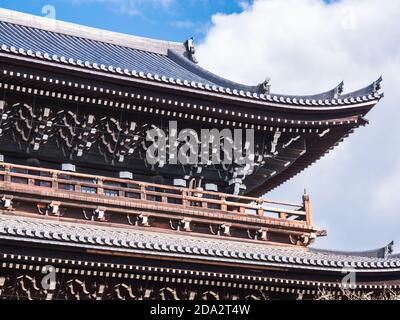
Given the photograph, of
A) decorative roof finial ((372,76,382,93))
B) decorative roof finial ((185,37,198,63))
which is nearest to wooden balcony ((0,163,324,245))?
decorative roof finial ((372,76,382,93))

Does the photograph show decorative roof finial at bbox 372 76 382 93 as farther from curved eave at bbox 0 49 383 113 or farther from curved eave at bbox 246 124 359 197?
curved eave at bbox 246 124 359 197

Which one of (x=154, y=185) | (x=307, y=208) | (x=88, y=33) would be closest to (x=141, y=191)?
(x=154, y=185)

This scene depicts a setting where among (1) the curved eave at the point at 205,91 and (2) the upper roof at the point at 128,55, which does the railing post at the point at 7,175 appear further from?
(2) the upper roof at the point at 128,55

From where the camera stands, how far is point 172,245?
2011 centimetres

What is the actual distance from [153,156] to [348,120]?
5619 mm

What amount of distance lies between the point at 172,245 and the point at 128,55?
11271 mm

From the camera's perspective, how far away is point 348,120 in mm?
24906

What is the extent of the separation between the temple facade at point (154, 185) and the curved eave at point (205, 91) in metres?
0.04

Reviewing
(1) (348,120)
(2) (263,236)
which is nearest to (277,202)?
(2) (263,236)

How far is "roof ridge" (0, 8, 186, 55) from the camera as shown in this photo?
2992cm

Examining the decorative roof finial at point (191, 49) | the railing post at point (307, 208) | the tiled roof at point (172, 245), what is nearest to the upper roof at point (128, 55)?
the decorative roof finial at point (191, 49)

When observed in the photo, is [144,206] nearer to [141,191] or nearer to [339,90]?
[141,191]

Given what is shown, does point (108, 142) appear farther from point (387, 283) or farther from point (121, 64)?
point (387, 283)

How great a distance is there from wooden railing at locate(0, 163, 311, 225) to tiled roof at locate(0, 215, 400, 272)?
1.02 m
